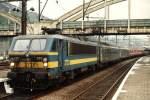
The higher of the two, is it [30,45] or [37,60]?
[30,45]

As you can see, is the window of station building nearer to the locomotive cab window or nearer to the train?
the train

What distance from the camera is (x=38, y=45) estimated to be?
1770cm

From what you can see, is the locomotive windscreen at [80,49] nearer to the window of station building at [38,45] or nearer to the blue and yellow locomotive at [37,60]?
the blue and yellow locomotive at [37,60]

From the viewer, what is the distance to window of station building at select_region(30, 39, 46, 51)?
17.5 metres

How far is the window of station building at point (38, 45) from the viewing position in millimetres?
17531

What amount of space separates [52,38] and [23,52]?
1.53m

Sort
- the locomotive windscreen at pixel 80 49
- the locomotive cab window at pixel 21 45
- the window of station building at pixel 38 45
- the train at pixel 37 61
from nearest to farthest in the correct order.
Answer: the train at pixel 37 61 < the window of station building at pixel 38 45 < the locomotive cab window at pixel 21 45 < the locomotive windscreen at pixel 80 49

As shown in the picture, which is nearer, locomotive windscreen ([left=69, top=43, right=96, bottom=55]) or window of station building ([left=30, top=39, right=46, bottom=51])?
window of station building ([left=30, top=39, right=46, bottom=51])

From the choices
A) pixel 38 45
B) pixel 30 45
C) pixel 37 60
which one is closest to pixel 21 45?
pixel 30 45

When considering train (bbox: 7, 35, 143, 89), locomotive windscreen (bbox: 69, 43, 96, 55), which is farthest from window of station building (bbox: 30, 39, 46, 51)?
locomotive windscreen (bbox: 69, 43, 96, 55)

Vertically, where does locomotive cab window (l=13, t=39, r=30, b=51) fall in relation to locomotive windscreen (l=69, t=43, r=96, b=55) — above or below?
above

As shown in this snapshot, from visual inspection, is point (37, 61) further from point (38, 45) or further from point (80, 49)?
point (80, 49)

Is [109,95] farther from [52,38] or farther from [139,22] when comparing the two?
[139,22]

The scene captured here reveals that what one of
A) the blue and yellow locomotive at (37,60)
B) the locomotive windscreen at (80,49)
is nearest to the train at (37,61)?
the blue and yellow locomotive at (37,60)
